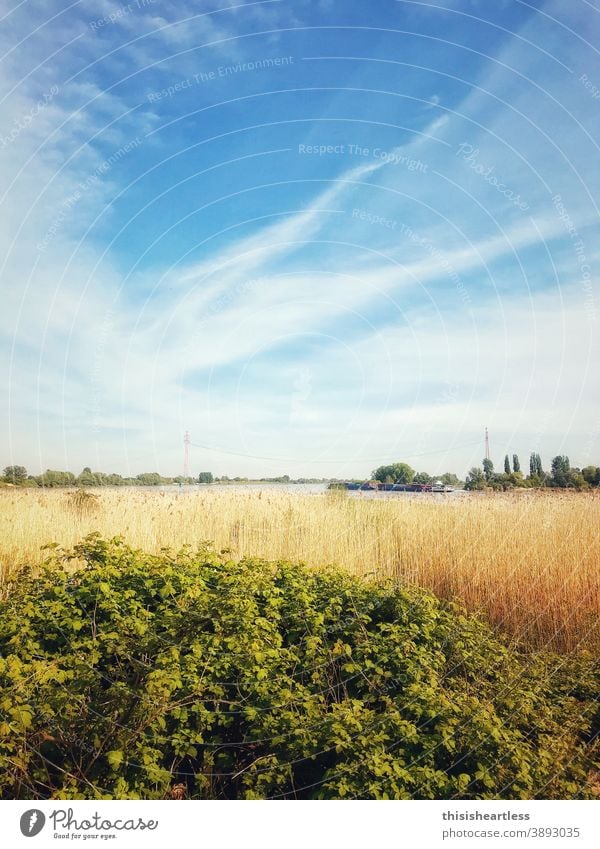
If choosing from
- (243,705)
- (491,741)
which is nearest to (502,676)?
(491,741)

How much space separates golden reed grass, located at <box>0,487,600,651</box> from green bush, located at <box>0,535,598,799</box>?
5.44 ft

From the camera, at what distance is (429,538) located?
978 cm

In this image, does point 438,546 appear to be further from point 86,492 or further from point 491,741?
point 86,492

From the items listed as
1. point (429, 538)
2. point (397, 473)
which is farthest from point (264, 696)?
point (397, 473)

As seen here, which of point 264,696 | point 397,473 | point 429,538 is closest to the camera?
point 264,696

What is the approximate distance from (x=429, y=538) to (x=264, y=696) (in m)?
6.16

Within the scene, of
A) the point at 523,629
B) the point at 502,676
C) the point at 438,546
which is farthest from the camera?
the point at 438,546

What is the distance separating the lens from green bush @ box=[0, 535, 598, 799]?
12.3ft

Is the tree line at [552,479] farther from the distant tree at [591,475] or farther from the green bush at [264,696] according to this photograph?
the green bush at [264,696]

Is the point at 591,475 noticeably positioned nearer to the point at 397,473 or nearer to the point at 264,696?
the point at 397,473

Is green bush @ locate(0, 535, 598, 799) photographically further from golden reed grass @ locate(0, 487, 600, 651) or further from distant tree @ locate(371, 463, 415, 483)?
distant tree @ locate(371, 463, 415, 483)

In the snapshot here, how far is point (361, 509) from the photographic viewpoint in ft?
43.1

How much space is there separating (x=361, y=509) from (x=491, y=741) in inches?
368
